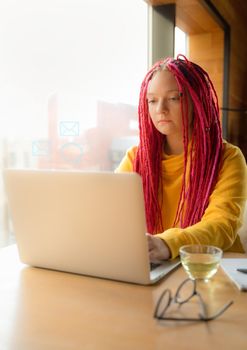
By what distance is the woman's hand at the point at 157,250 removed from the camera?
0.93 m

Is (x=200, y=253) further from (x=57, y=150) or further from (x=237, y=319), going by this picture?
(x=57, y=150)

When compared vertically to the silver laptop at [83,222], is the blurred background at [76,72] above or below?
above

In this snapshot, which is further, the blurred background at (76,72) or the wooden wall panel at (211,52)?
the wooden wall panel at (211,52)

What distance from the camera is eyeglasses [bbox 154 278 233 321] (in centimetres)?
67

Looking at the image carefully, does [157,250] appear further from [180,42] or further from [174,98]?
[180,42]

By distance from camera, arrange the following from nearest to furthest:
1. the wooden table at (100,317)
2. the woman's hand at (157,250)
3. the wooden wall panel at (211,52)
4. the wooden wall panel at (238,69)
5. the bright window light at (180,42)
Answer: the wooden table at (100,317), the woman's hand at (157,250), the bright window light at (180,42), the wooden wall panel at (211,52), the wooden wall panel at (238,69)

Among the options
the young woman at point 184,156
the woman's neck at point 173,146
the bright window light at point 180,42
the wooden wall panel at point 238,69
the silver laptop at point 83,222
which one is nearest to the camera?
the silver laptop at point 83,222

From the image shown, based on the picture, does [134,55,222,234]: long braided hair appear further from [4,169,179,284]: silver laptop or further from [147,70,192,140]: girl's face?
[4,169,179,284]: silver laptop

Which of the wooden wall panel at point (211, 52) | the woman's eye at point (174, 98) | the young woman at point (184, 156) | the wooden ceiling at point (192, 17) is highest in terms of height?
the wooden ceiling at point (192, 17)

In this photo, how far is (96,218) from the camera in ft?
2.69

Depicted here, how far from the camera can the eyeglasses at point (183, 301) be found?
0.67 metres

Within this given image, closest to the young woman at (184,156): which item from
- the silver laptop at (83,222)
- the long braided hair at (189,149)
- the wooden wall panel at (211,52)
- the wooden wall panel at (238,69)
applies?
the long braided hair at (189,149)

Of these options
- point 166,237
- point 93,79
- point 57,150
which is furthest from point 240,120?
point 166,237

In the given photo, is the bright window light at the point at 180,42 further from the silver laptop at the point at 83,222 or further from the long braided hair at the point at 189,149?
the silver laptop at the point at 83,222
